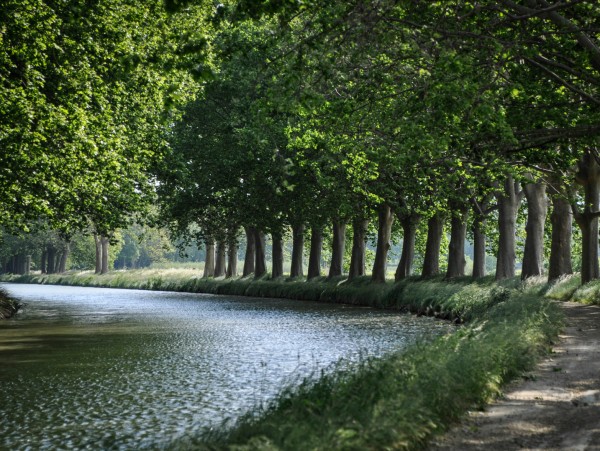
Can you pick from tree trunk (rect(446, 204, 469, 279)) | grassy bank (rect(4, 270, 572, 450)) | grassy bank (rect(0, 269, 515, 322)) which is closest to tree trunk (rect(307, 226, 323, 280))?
grassy bank (rect(0, 269, 515, 322))

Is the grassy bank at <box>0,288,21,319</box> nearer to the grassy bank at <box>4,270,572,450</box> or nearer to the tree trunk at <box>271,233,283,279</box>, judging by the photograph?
the grassy bank at <box>4,270,572,450</box>

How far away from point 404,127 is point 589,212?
1377 centimetres

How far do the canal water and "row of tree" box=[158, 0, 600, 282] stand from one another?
5185mm

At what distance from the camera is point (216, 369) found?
55.3ft

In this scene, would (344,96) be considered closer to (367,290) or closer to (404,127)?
(404,127)

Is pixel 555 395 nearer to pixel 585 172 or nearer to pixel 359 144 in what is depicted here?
pixel 359 144

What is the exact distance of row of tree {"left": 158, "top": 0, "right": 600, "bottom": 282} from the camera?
49.3 ft

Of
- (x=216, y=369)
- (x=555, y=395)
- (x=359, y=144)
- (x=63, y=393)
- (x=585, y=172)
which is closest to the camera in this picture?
(x=555, y=395)

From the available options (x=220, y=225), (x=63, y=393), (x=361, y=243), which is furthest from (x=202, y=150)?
(x=63, y=393)

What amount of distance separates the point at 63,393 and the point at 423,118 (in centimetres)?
961

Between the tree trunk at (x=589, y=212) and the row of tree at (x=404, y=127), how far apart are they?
0.05m

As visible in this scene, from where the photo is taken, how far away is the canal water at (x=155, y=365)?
1121 centimetres

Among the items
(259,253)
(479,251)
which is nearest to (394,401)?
(479,251)

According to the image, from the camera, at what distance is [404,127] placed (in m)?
19.1
